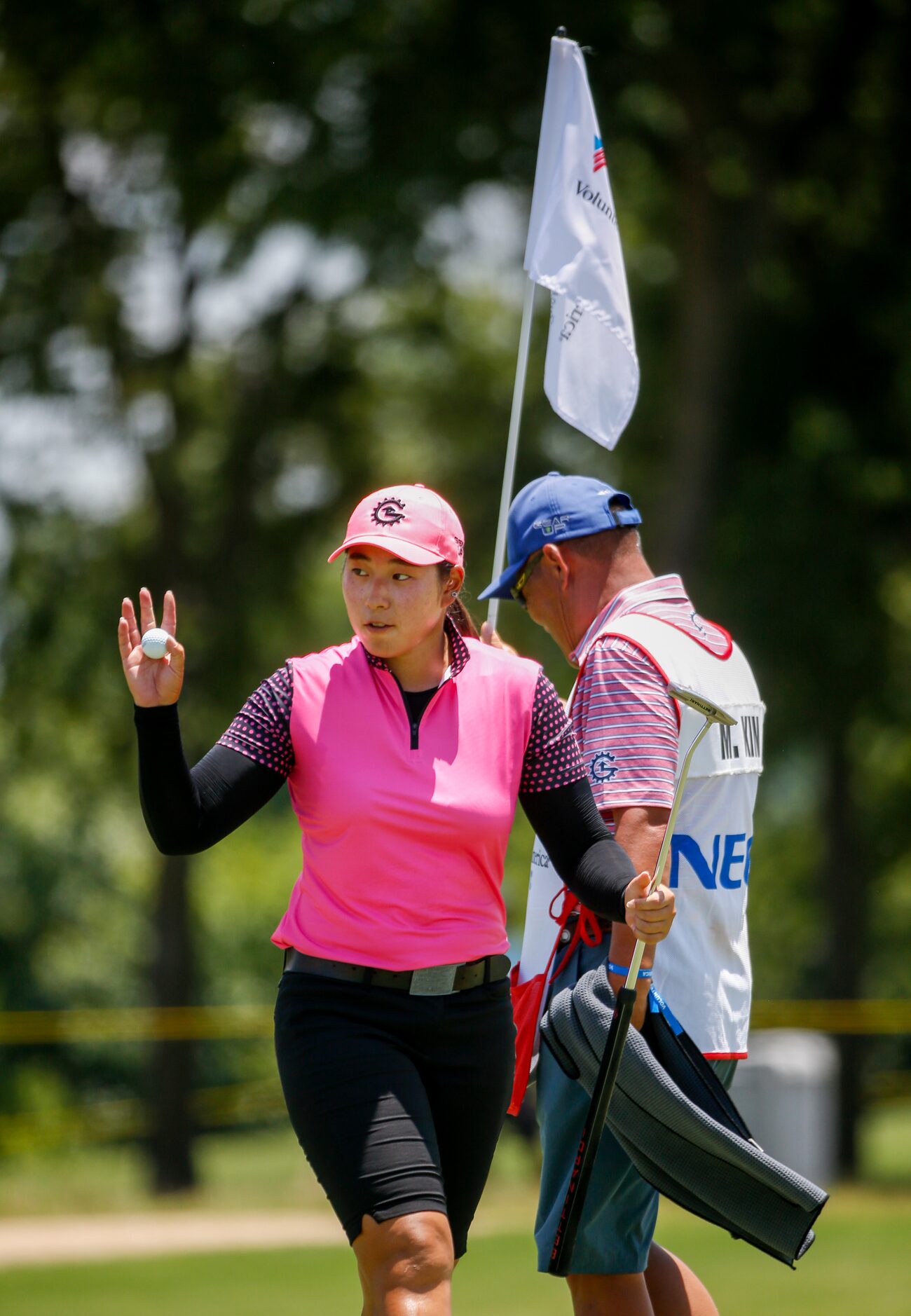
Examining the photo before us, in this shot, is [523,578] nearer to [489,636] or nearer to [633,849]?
[489,636]

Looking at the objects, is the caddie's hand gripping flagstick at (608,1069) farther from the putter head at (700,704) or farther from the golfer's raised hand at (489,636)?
the golfer's raised hand at (489,636)

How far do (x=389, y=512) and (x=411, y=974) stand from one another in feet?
2.89

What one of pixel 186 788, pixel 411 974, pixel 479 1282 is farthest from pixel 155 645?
pixel 479 1282

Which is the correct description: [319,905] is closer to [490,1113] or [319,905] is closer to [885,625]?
[490,1113]

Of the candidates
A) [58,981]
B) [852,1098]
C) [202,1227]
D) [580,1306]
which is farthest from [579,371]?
[58,981]

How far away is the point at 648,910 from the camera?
3.16 meters

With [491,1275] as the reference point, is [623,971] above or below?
above

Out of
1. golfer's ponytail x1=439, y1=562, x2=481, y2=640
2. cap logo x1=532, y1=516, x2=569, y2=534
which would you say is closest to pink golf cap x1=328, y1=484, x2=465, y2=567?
golfer's ponytail x1=439, y1=562, x2=481, y2=640

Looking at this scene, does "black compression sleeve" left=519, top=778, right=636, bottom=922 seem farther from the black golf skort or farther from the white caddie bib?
the white caddie bib

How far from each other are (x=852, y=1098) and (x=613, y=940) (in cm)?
1386

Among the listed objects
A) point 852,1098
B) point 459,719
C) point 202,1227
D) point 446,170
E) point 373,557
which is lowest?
point 852,1098

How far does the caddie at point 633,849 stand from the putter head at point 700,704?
0.89ft

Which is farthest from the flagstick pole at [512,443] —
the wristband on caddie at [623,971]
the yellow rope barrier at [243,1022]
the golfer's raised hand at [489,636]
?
the yellow rope barrier at [243,1022]

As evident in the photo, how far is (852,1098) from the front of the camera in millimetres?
16516
